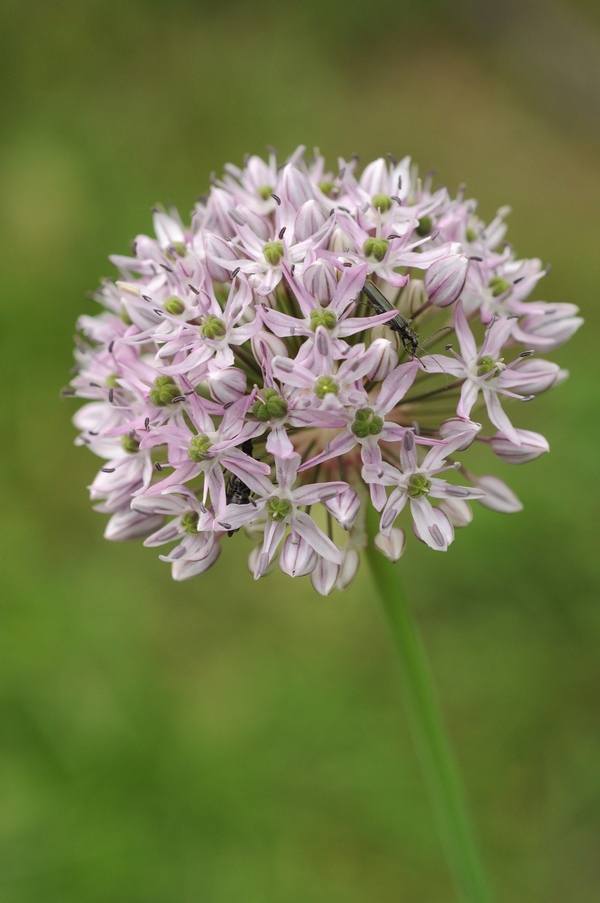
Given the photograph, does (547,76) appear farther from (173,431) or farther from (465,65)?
(173,431)

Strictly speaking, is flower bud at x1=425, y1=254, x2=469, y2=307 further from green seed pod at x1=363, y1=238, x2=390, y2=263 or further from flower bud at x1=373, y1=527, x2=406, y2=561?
flower bud at x1=373, y1=527, x2=406, y2=561

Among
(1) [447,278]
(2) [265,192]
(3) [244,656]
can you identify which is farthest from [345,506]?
(3) [244,656]

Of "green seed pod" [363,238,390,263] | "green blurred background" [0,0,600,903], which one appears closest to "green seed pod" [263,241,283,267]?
"green seed pod" [363,238,390,263]

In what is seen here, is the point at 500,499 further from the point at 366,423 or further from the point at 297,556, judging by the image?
the point at 297,556

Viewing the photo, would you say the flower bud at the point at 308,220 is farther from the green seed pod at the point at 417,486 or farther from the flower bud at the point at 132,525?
the flower bud at the point at 132,525

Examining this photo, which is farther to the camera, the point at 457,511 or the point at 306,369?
the point at 457,511

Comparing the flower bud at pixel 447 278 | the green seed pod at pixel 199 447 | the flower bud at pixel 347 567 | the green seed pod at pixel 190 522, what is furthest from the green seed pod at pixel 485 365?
the green seed pod at pixel 190 522
